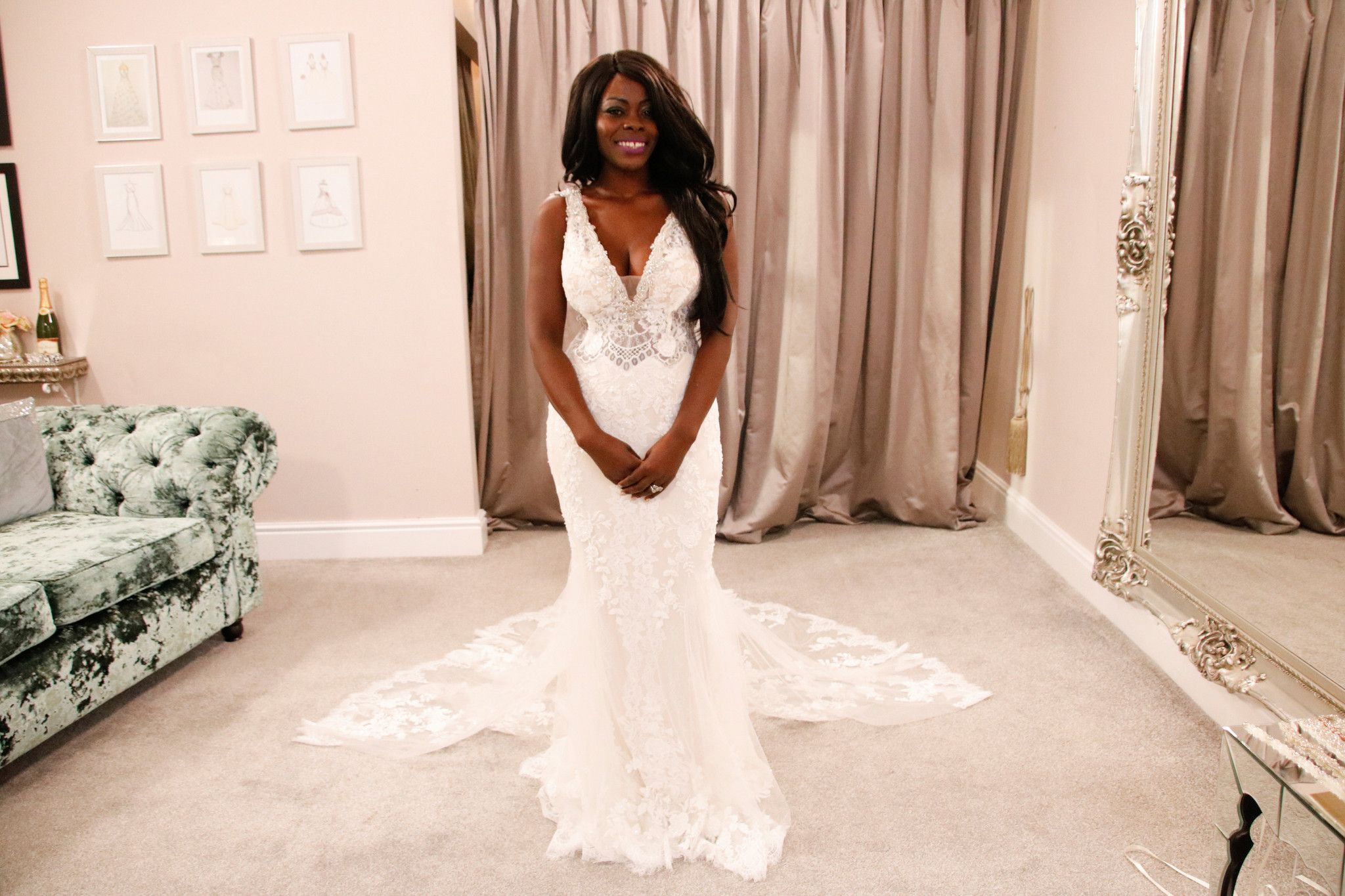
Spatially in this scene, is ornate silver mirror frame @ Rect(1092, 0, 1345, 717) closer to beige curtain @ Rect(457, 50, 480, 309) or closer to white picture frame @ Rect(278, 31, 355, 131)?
beige curtain @ Rect(457, 50, 480, 309)

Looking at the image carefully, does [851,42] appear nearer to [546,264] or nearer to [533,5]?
[533,5]

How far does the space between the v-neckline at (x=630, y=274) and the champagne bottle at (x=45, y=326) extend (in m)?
2.80

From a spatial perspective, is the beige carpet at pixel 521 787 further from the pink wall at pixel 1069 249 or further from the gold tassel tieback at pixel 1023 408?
the gold tassel tieback at pixel 1023 408

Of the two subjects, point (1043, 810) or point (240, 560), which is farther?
point (240, 560)

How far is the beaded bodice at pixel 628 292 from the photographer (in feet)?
5.88

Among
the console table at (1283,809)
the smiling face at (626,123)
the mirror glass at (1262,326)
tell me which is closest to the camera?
the console table at (1283,809)

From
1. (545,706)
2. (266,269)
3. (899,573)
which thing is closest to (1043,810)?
(545,706)

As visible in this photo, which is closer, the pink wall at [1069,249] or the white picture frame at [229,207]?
the pink wall at [1069,249]

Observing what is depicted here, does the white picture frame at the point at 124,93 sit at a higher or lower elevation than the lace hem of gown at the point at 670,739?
higher

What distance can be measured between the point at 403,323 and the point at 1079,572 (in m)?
2.70

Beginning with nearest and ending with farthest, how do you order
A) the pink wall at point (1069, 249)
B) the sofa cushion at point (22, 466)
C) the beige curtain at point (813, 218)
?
the sofa cushion at point (22, 466) < the pink wall at point (1069, 249) < the beige curtain at point (813, 218)

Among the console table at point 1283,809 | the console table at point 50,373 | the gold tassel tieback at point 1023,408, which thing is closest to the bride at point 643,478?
the console table at point 1283,809

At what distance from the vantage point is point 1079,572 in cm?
319

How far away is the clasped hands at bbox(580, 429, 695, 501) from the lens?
179 cm
